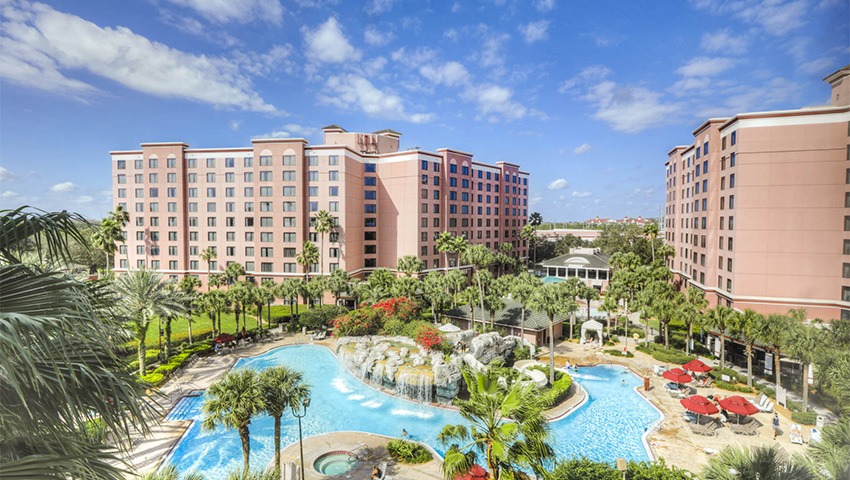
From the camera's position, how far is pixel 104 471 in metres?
4.60

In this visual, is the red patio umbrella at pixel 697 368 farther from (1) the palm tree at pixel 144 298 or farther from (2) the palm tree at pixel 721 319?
(1) the palm tree at pixel 144 298

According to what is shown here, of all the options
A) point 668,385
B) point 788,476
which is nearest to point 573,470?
point 788,476

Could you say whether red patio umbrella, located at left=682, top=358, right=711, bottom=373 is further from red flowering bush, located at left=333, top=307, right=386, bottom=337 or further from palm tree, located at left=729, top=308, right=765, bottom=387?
red flowering bush, located at left=333, top=307, right=386, bottom=337

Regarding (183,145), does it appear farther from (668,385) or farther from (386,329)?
(668,385)

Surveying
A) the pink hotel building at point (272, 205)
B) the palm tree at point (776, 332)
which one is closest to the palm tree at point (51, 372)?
the palm tree at point (776, 332)

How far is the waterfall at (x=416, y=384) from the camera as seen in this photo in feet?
85.3

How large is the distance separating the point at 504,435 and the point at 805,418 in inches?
963

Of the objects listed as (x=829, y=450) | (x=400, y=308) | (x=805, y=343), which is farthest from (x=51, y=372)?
(x=400, y=308)

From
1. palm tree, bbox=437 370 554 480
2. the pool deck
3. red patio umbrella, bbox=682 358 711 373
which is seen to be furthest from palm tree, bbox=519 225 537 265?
palm tree, bbox=437 370 554 480

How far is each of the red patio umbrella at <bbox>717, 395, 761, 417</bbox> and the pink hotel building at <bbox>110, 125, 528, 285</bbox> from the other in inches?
1718

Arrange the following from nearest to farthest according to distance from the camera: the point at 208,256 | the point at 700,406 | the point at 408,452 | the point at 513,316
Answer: the point at 408,452 → the point at 700,406 → the point at 513,316 → the point at 208,256

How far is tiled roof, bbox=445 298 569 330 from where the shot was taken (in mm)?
38062

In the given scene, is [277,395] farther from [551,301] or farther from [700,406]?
[700,406]

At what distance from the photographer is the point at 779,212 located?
27.7m
